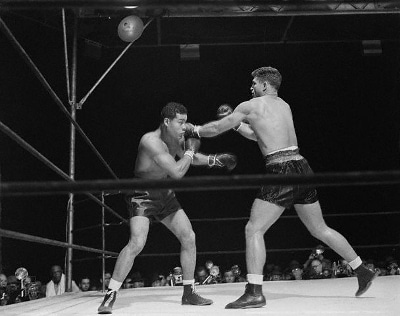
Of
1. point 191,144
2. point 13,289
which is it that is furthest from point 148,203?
point 13,289

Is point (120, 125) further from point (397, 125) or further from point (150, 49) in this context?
point (397, 125)

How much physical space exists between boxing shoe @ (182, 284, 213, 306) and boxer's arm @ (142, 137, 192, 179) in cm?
50

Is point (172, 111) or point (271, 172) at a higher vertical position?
point (172, 111)

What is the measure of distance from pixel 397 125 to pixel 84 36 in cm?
432

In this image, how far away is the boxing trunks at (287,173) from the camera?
7.73 ft

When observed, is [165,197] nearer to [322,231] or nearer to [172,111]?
[172,111]

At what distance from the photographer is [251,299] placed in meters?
2.28

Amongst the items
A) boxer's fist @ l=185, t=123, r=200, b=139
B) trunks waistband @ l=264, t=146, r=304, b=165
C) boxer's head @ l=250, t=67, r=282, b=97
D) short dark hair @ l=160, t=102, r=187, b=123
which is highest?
boxer's head @ l=250, t=67, r=282, b=97

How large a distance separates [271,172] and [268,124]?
0.20 metres

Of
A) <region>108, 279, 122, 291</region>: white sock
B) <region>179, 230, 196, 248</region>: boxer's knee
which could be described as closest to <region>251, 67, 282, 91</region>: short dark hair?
<region>179, 230, 196, 248</region>: boxer's knee

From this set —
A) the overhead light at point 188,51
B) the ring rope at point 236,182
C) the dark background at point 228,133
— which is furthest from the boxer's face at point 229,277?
the ring rope at point 236,182

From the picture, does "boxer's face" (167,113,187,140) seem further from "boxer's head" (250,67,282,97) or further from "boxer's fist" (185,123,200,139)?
"boxer's head" (250,67,282,97)

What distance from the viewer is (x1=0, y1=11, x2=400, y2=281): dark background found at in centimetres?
796

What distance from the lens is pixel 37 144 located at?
7723 mm
